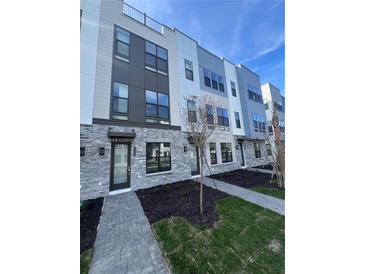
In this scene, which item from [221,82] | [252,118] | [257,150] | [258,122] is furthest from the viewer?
[258,122]

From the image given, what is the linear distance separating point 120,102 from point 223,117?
26.9 ft

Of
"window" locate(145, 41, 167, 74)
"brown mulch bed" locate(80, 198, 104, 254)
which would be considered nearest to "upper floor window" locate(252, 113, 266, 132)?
"window" locate(145, 41, 167, 74)

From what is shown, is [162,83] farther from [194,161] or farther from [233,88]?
[233,88]

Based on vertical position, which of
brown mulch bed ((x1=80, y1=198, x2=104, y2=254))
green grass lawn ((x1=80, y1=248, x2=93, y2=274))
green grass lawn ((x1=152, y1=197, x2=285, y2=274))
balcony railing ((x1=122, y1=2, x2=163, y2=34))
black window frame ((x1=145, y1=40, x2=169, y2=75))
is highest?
balcony railing ((x1=122, y1=2, x2=163, y2=34))

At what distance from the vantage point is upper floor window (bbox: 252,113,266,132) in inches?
603

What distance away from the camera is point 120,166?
716 centimetres

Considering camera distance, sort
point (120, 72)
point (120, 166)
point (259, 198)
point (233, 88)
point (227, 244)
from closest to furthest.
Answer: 1. point (227, 244)
2. point (259, 198)
3. point (120, 166)
4. point (120, 72)
5. point (233, 88)

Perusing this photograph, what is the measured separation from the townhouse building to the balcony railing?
0.17ft

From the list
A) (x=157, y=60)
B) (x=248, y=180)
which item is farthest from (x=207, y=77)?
(x=248, y=180)

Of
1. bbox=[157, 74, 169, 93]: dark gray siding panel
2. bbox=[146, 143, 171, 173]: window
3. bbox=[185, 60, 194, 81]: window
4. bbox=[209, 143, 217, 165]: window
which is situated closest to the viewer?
bbox=[146, 143, 171, 173]: window

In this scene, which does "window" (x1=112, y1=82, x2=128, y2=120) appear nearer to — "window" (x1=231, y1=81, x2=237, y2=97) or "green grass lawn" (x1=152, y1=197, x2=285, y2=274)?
"green grass lawn" (x1=152, y1=197, x2=285, y2=274)
